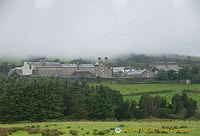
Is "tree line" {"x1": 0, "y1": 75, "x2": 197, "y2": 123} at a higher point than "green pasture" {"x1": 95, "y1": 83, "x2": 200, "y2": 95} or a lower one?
higher

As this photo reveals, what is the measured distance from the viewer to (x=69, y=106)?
53.4m

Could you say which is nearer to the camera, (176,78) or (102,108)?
(102,108)

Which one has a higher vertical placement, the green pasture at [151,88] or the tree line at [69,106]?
the tree line at [69,106]

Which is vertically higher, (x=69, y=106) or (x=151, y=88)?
(x=69, y=106)

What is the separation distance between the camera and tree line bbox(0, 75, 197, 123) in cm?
4822

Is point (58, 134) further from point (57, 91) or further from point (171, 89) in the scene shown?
point (171, 89)

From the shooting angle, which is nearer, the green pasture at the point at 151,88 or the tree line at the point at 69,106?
the tree line at the point at 69,106

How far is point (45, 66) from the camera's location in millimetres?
188500

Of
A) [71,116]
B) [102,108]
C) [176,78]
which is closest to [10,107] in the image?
[71,116]

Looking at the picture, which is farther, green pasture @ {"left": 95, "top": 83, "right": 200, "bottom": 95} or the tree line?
green pasture @ {"left": 95, "top": 83, "right": 200, "bottom": 95}

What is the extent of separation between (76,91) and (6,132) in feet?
86.4

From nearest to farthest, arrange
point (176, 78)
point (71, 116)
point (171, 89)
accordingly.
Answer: point (71, 116)
point (171, 89)
point (176, 78)

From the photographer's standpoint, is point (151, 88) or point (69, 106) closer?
point (69, 106)

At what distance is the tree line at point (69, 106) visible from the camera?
4822cm
